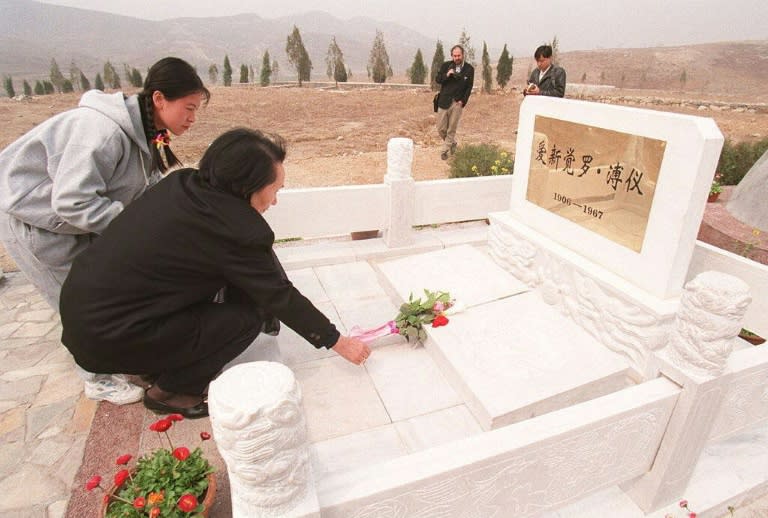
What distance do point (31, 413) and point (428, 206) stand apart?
348 cm

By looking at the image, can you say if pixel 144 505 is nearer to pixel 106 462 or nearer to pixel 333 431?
pixel 106 462

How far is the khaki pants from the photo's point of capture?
825 centimetres

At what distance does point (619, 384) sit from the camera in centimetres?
264

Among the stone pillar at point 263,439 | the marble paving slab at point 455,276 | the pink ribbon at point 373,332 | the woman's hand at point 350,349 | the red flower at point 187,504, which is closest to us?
the stone pillar at point 263,439

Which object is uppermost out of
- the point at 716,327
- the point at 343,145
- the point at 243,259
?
the point at 243,259

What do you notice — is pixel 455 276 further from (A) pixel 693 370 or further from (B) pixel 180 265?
(B) pixel 180 265

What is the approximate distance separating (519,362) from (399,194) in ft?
6.98

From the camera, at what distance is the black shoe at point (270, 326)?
2.67 metres

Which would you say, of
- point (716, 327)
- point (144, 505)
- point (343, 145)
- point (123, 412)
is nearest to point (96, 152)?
point (123, 412)

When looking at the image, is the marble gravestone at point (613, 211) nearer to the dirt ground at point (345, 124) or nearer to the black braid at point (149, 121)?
the black braid at point (149, 121)

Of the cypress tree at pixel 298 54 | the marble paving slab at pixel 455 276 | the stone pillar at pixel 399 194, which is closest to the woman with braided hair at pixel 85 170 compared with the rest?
the marble paving slab at pixel 455 276

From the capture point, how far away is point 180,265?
1869 millimetres

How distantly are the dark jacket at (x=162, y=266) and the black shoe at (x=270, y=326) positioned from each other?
71cm

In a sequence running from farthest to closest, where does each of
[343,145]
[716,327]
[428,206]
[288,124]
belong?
[288,124] → [343,145] → [428,206] → [716,327]
